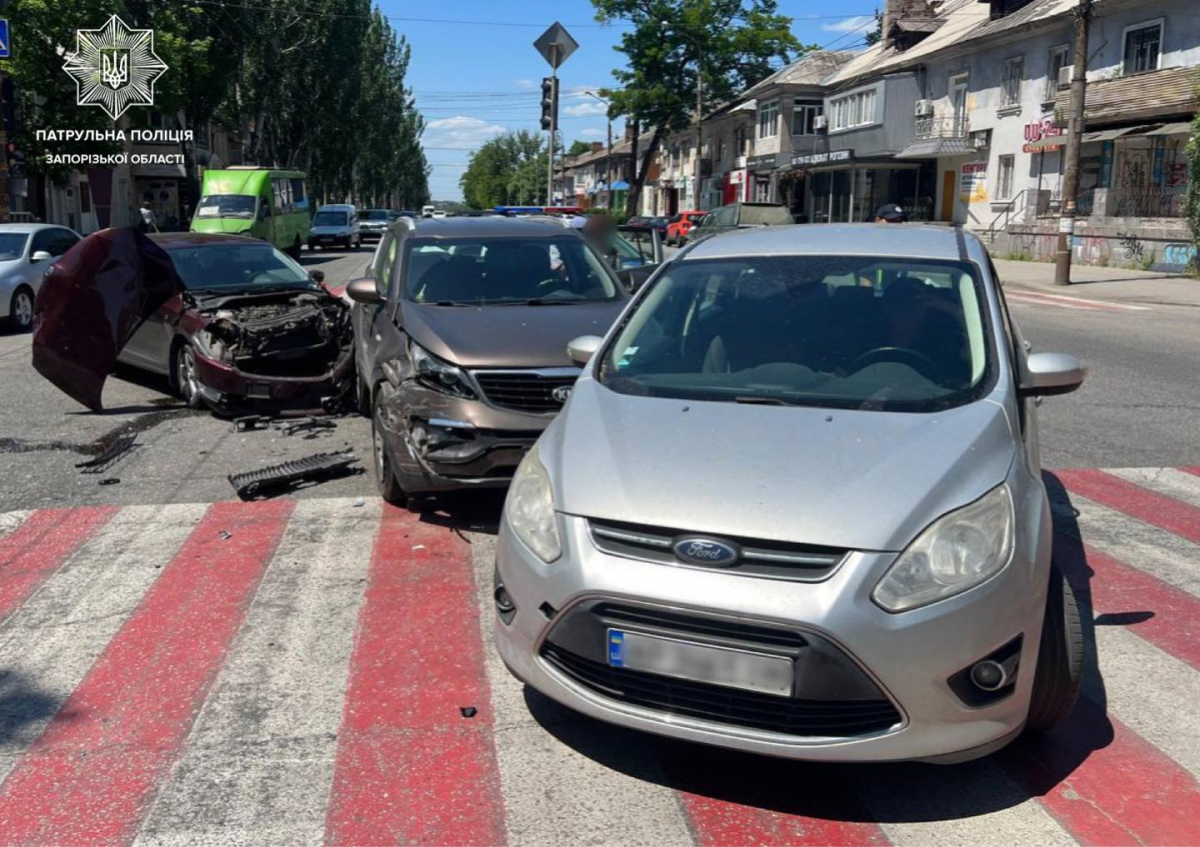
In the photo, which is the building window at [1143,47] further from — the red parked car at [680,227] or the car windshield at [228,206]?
the car windshield at [228,206]

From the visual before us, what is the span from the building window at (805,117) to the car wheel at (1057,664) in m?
56.5

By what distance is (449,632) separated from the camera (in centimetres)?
486

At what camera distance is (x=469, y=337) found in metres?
6.48

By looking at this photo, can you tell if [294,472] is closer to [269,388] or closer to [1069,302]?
[269,388]

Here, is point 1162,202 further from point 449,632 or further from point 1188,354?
point 449,632

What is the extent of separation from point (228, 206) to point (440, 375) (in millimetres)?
27632

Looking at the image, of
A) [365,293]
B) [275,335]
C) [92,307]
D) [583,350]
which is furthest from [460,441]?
[92,307]

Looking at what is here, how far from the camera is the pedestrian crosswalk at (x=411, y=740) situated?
3350 millimetres

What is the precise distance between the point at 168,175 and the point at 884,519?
60724 mm

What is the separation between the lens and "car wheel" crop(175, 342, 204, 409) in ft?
31.7

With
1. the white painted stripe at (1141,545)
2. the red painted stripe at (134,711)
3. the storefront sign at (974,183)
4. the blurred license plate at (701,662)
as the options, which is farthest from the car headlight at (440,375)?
the storefront sign at (974,183)

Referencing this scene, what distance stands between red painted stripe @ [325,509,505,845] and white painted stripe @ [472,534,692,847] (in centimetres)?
7

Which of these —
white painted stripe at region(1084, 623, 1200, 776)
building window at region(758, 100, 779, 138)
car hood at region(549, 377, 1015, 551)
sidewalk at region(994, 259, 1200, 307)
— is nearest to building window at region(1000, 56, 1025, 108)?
sidewalk at region(994, 259, 1200, 307)

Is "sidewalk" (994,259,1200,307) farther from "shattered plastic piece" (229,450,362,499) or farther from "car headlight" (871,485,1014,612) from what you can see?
"car headlight" (871,485,1014,612)
